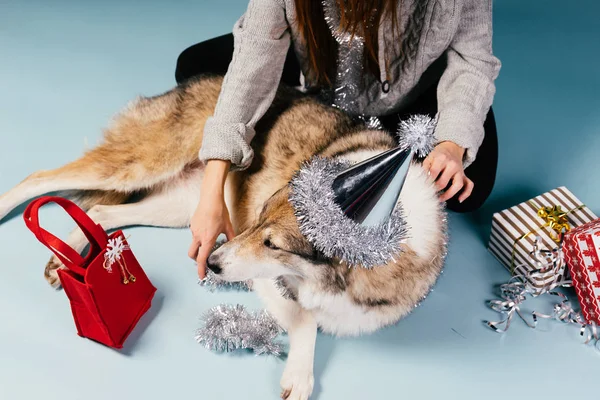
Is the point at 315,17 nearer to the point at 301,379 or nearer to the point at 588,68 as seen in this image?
the point at 301,379

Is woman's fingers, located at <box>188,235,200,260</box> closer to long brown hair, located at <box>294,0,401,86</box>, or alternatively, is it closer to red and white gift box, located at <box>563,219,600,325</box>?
long brown hair, located at <box>294,0,401,86</box>

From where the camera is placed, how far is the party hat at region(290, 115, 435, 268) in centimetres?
130

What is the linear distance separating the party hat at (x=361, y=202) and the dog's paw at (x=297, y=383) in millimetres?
531

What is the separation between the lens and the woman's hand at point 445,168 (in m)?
1.67

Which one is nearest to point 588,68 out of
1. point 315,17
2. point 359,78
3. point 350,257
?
point 359,78

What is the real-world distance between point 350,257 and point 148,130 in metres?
1.15

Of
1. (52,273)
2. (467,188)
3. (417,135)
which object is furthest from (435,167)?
(52,273)

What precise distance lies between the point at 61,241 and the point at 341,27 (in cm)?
112

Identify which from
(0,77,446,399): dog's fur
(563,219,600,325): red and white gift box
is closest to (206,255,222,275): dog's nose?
(0,77,446,399): dog's fur

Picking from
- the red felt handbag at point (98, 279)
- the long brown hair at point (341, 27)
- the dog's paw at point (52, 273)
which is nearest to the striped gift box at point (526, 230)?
the long brown hair at point (341, 27)

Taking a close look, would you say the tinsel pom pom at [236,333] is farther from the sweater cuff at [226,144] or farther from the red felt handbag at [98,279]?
the sweater cuff at [226,144]

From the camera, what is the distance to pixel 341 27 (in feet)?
5.92

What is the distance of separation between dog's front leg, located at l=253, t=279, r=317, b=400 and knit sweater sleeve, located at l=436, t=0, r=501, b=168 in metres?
0.77

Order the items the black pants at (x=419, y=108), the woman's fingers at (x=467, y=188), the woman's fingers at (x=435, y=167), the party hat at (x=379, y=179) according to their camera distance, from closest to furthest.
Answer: the party hat at (x=379, y=179)
the woman's fingers at (x=435, y=167)
the woman's fingers at (x=467, y=188)
the black pants at (x=419, y=108)
